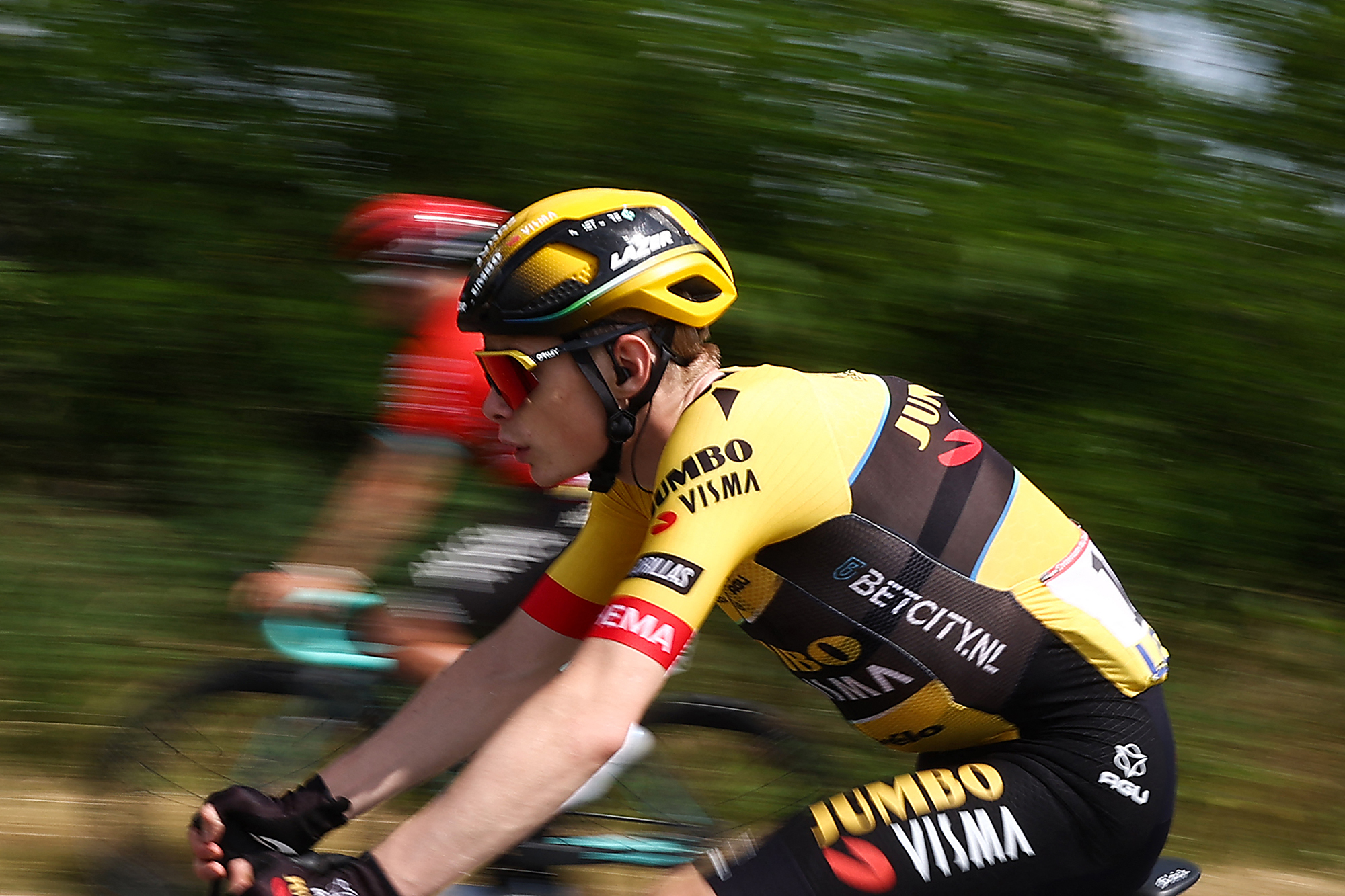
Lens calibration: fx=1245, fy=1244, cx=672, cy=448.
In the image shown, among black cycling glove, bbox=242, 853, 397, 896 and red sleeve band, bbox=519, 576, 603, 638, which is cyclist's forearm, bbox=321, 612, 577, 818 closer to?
red sleeve band, bbox=519, 576, 603, 638

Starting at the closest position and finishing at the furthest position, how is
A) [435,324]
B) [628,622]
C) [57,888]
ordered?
[628,622] < [57,888] < [435,324]

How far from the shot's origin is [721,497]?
184 centimetres

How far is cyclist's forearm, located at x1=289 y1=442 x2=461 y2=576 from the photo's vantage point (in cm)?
359

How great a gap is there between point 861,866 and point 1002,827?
0.24 meters

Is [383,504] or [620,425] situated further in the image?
[383,504]

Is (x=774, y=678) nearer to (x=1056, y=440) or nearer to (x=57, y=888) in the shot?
(x=1056, y=440)

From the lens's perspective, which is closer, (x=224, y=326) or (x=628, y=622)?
(x=628, y=622)

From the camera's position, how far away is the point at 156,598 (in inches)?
169

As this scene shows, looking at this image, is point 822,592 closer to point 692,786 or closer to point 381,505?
point 692,786

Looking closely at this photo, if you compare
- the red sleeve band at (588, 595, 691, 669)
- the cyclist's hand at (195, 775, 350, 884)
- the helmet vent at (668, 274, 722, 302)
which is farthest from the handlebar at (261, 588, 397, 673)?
the red sleeve band at (588, 595, 691, 669)

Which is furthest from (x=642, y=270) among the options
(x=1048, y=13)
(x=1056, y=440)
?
(x=1048, y=13)

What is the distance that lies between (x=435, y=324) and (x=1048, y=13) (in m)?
3.35

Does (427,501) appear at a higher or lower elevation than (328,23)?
lower

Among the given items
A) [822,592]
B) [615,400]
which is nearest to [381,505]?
[615,400]
